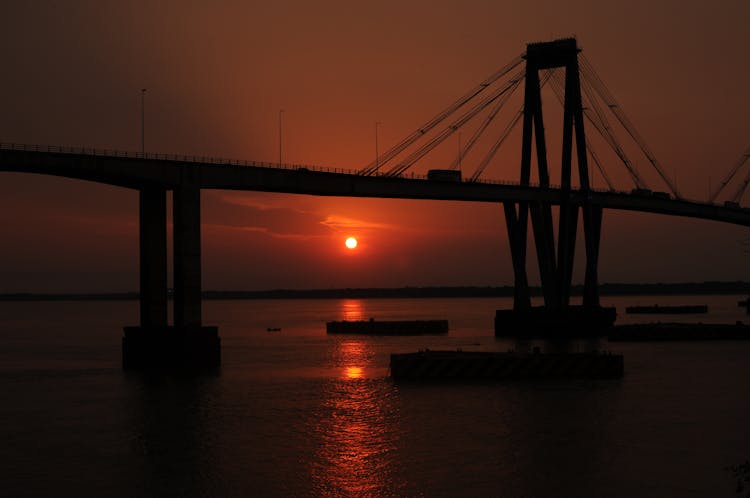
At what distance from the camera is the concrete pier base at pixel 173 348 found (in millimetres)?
65750

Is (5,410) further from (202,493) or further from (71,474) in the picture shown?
(202,493)

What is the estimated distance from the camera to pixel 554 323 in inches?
3947

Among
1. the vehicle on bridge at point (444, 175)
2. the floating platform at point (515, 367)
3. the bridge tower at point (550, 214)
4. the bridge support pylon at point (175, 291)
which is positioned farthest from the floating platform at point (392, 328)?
the floating platform at point (515, 367)

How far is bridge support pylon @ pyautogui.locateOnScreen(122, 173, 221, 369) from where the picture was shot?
65938mm

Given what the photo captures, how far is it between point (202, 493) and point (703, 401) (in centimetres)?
2926

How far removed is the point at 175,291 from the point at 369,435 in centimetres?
3189

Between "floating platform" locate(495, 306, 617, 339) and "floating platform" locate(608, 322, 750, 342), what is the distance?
321 centimetres

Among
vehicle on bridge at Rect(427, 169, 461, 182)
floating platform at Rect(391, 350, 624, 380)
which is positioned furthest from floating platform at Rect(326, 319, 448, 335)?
floating platform at Rect(391, 350, 624, 380)

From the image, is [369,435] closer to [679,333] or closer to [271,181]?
[271,181]

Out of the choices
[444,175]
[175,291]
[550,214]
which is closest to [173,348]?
[175,291]

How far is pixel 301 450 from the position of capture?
34938 mm

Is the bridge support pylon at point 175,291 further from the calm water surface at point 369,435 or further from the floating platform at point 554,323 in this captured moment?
the floating platform at point 554,323

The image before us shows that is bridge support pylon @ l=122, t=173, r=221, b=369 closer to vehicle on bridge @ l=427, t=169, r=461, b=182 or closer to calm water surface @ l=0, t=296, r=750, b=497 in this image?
calm water surface @ l=0, t=296, r=750, b=497

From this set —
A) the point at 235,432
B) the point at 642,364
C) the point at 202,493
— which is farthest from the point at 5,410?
the point at 642,364
